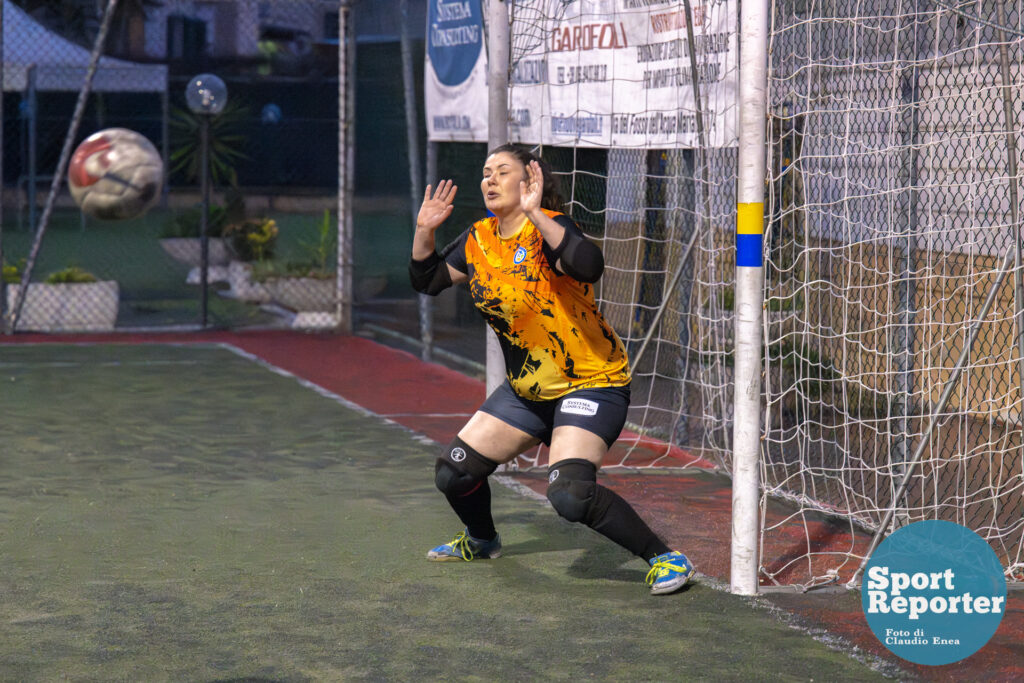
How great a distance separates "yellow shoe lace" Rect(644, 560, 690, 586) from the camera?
562 centimetres

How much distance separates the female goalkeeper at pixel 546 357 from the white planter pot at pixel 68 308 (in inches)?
369

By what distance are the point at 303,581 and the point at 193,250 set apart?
1352 centimetres

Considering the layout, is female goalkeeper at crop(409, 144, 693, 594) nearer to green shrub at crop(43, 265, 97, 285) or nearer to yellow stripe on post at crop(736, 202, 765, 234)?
yellow stripe on post at crop(736, 202, 765, 234)

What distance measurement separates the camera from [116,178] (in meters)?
11.9

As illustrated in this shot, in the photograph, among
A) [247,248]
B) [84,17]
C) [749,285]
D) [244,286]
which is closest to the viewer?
[749,285]

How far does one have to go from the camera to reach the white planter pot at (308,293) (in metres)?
15.5

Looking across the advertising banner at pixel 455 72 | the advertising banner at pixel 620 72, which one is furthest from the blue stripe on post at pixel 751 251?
the advertising banner at pixel 455 72

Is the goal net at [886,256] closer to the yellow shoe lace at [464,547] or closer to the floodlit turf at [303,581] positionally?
the floodlit turf at [303,581]

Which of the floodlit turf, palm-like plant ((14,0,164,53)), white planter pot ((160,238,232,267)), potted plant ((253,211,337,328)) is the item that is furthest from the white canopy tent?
the floodlit turf

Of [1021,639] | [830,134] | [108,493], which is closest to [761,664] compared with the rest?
[1021,639]

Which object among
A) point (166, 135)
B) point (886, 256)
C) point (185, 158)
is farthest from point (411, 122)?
point (185, 158)

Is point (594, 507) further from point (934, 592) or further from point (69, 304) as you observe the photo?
point (69, 304)

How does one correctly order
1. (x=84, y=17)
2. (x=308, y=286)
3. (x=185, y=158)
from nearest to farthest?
(x=308, y=286), (x=84, y=17), (x=185, y=158)

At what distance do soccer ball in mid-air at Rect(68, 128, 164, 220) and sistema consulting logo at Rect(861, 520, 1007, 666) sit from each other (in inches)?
307
